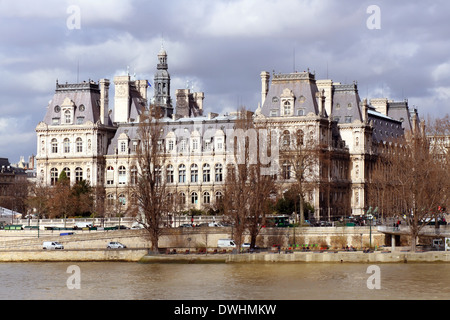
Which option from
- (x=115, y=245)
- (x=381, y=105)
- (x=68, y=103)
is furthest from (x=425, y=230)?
(x=381, y=105)

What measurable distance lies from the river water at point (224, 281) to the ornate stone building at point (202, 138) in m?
39.5

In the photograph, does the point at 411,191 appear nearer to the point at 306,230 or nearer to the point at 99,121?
the point at 306,230

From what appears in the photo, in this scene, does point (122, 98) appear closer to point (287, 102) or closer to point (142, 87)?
point (142, 87)

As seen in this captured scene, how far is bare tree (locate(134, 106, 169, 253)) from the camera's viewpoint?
108 m

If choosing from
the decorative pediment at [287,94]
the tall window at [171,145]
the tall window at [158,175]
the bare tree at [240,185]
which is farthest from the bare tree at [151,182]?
the tall window at [171,145]

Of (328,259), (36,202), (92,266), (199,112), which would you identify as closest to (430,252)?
(328,259)

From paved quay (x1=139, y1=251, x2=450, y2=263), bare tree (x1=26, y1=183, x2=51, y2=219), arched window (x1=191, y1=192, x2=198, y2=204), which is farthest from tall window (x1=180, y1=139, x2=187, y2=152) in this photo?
paved quay (x1=139, y1=251, x2=450, y2=263)

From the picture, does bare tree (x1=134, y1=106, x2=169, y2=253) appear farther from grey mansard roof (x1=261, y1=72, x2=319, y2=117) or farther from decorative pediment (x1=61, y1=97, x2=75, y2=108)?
decorative pediment (x1=61, y1=97, x2=75, y2=108)

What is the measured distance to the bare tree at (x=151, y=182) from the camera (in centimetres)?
10756


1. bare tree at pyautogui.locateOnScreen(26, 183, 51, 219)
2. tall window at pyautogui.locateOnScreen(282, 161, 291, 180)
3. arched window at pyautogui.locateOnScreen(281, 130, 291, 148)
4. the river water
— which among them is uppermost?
arched window at pyautogui.locateOnScreen(281, 130, 291, 148)

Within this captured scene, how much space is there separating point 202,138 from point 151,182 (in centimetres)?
3796

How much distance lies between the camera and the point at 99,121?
489 ft

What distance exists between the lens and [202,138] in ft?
477

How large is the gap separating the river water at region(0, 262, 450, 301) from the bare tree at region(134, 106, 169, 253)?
544 cm
